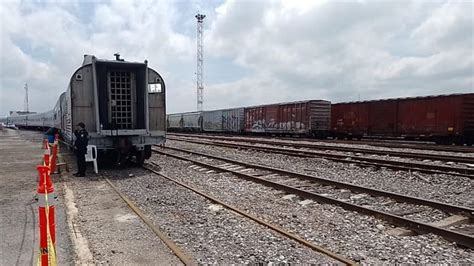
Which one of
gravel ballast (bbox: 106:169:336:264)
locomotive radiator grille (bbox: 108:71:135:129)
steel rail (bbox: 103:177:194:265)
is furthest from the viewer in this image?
locomotive radiator grille (bbox: 108:71:135:129)

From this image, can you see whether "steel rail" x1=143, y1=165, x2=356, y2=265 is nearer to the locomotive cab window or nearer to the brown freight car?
the locomotive cab window

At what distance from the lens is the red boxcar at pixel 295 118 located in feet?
98.9

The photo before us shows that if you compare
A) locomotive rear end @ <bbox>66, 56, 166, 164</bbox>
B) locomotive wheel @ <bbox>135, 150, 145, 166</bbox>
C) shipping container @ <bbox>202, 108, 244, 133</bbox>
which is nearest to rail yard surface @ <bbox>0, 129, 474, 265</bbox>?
locomotive rear end @ <bbox>66, 56, 166, 164</bbox>

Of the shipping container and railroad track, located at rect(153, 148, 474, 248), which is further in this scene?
the shipping container

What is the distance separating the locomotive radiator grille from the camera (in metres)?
12.3

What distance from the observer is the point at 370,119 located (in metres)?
27.0

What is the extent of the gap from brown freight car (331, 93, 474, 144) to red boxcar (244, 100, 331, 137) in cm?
88

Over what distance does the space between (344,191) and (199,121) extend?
42.4 meters

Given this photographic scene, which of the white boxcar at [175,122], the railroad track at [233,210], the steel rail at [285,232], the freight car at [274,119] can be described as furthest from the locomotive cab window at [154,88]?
the white boxcar at [175,122]

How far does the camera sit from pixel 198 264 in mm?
4289

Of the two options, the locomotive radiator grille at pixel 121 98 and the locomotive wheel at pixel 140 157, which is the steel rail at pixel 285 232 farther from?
the locomotive radiator grille at pixel 121 98

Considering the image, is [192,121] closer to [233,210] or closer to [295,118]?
[295,118]

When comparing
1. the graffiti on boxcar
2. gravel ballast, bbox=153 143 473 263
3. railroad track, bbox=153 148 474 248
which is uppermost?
the graffiti on boxcar

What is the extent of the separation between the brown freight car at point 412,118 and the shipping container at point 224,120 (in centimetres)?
1271
